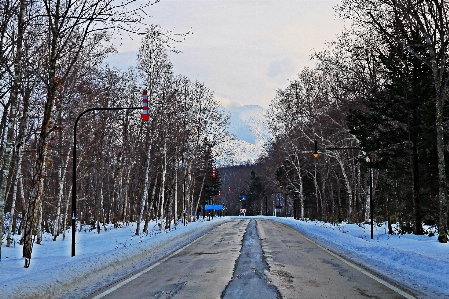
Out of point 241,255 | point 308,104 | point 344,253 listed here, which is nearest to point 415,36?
point 344,253

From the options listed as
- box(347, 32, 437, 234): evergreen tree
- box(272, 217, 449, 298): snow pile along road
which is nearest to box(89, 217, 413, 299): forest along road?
box(272, 217, 449, 298): snow pile along road

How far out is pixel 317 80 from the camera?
5238cm

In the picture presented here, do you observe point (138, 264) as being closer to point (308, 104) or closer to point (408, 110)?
point (408, 110)

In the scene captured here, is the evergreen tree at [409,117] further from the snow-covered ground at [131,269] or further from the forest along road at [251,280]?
the forest along road at [251,280]

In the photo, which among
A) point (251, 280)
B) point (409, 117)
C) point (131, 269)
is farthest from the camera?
point (409, 117)

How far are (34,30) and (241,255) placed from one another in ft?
44.1

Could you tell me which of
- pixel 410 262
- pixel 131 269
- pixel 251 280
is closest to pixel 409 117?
pixel 410 262

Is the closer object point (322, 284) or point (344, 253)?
point (322, 284)

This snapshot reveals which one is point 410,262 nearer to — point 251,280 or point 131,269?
point 251,280

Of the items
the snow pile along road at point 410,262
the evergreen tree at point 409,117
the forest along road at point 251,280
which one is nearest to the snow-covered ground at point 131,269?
the snow pile along road at point 410,262

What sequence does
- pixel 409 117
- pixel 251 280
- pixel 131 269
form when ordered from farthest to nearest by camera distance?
pixel 409 117
pixel 131 269
pixel 251 280

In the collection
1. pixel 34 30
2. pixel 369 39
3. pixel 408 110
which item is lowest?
pixel 408 110

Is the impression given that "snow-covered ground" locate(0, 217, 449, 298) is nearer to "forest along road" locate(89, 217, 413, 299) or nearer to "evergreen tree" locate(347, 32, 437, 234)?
"forest along road" locate(89, 217, 413, 299)

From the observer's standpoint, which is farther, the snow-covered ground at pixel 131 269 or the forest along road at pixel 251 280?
the forest along road at pixel 251 280
